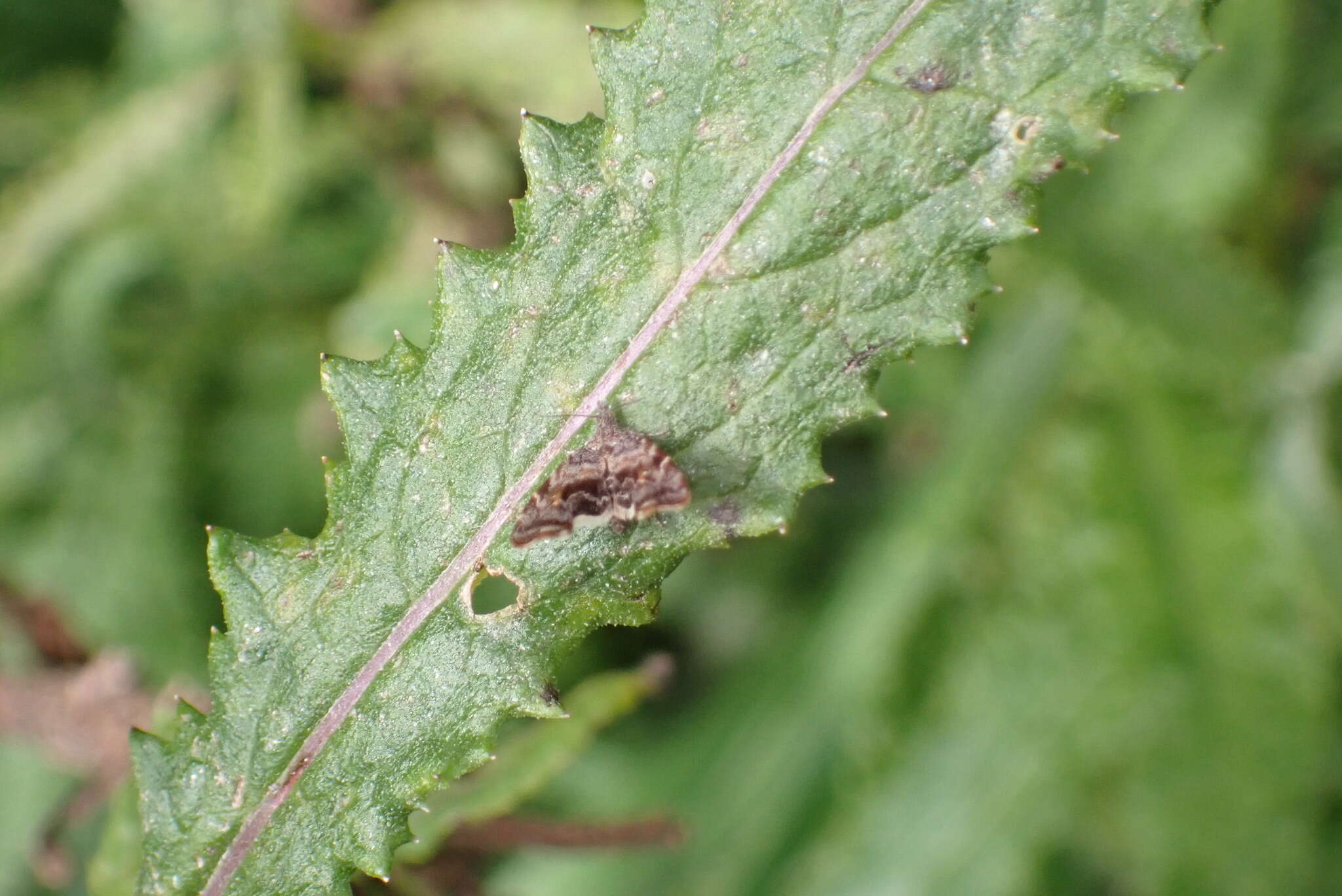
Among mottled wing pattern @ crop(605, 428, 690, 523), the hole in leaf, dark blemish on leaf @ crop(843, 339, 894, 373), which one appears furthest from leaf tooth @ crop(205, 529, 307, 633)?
the hole in leaf

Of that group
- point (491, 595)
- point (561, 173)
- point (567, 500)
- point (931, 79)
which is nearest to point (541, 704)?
point (567, 500)

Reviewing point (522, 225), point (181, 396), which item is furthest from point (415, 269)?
point (522, 225)

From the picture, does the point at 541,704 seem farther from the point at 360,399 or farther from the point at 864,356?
the point at 864,356

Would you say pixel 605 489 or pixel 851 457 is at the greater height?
pixel 851 457

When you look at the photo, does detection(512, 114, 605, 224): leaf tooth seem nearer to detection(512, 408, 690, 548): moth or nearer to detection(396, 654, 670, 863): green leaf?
detection(512, 408, 690, 548): moth

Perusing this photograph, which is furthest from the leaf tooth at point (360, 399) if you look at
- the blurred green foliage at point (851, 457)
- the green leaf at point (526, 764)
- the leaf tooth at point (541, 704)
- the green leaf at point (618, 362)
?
the blurred green foliage at point (851, 457)

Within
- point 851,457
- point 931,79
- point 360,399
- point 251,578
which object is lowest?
Result: point 931,79

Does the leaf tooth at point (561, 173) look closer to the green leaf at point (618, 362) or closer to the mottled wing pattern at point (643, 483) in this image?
the green leaf at point (618, 362)
